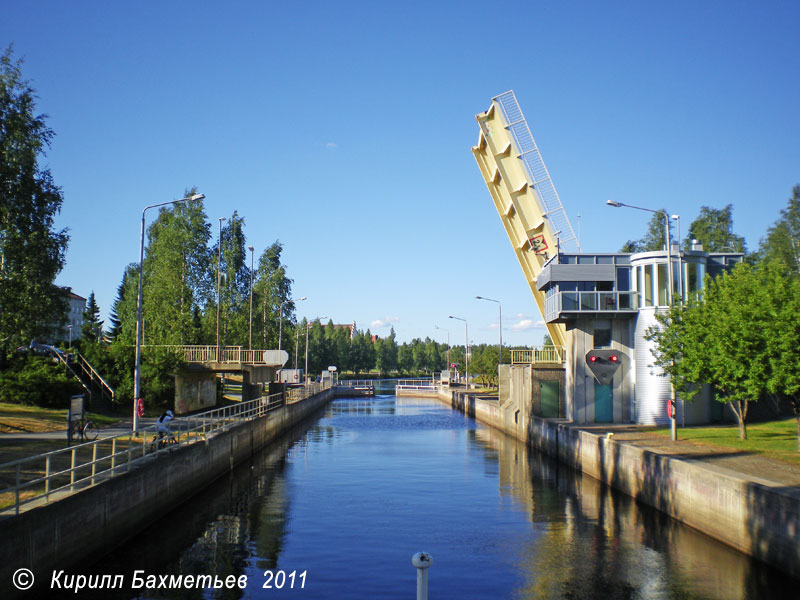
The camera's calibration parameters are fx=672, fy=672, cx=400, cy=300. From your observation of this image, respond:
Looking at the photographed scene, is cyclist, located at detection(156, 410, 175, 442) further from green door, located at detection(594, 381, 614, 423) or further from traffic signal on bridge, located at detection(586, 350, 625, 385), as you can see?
green door, located at detection(594, 381, 614, 423)

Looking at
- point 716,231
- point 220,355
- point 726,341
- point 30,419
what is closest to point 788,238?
point 716,231

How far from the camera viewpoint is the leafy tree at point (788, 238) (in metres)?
48.1

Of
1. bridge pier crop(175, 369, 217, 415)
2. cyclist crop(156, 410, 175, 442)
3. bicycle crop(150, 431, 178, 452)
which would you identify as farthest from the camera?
bridge pier crop(175, 369, 217, 415)

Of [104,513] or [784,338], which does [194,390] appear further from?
[784,338]

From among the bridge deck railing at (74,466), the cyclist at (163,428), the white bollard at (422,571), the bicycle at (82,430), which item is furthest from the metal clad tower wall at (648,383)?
the white bollard at (422,571)

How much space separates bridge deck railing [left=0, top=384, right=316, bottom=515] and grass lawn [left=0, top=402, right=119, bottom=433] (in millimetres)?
4501

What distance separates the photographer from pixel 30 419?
2725cm

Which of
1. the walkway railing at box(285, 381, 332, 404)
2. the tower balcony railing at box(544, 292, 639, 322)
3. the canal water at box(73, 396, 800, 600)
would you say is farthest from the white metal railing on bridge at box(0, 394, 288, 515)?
the walkway railing at box(285, 381, 332, 404)

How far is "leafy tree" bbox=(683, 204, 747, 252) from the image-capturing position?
195ft

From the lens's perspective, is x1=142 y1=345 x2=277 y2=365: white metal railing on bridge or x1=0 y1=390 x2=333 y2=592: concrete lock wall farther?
x1=142 y1=345 x2=277 y2=365: white metal railing on bridge

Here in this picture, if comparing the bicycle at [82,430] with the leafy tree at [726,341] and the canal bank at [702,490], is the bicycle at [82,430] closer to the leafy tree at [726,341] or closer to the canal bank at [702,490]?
the canal bank at [702,490]

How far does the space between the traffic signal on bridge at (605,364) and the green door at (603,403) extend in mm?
338

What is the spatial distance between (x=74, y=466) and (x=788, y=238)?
164ft

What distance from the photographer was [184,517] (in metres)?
19.6
